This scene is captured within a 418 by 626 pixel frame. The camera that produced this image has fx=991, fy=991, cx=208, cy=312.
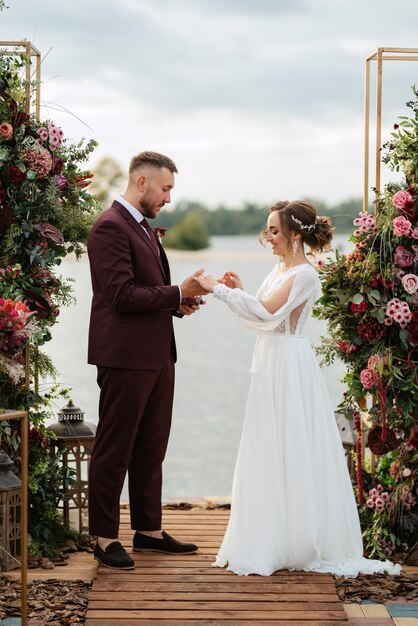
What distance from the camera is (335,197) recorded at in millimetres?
6410

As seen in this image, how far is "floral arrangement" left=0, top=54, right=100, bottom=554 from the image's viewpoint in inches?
175

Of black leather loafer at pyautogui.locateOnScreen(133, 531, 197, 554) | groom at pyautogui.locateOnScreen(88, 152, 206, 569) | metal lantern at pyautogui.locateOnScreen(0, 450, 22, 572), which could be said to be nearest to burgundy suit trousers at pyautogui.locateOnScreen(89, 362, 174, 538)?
groom at pyautogui.locateOnScreen(88, 152, 206, 569)

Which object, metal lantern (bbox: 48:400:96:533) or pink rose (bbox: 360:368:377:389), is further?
metal lantern (bbox: 48:400:96:533)

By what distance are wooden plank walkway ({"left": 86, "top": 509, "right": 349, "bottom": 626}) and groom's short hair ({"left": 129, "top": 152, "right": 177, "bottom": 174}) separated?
1.75m

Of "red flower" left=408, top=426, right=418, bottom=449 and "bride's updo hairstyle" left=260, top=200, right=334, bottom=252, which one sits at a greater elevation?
"bride's updo hairstyle" left=260, top=200, right=334, bottom=252

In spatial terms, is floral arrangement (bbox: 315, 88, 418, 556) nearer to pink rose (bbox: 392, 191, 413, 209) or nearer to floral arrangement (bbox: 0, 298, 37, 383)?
pink rose (bbox: 392, 191, 413, 209)

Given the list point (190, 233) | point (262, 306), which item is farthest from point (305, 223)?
point (190, 233)

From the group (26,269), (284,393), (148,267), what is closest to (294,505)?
(284,393)

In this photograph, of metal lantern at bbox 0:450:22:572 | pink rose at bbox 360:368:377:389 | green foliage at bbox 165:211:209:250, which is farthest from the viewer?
green foliage at bbox 165:211:209:250

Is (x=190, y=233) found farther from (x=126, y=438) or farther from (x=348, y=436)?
(x=126, y=438)

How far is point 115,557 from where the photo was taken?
4.30m

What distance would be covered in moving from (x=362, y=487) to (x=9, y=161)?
7.60ft

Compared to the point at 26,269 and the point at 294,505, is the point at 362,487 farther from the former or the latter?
the point at 26,269

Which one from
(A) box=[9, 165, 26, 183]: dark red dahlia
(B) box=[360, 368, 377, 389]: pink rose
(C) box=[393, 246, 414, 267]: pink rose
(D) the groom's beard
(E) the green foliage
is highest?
(E) the green foliage
